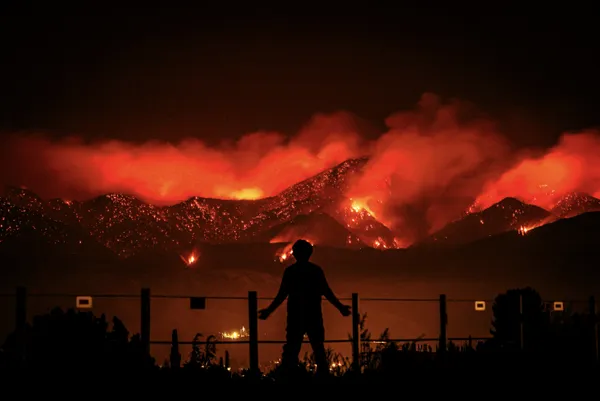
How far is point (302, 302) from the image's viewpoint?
47.4 ft

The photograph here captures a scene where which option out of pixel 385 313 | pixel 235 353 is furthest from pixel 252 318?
pixel 385 313

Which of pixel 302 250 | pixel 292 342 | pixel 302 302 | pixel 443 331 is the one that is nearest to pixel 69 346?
pixel 292 342

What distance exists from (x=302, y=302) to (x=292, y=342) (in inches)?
25.5

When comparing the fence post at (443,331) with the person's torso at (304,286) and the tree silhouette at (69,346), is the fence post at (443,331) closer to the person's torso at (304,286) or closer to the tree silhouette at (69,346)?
the person's torso at (304,286)

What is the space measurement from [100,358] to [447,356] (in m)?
6.69

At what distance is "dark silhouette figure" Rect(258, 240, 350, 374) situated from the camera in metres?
14.4

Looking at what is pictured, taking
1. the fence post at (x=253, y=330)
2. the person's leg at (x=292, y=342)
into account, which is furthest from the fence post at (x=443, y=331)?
the person's leg at (x=292, y=342)

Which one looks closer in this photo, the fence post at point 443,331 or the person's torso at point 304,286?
the person's torso at point 304,286

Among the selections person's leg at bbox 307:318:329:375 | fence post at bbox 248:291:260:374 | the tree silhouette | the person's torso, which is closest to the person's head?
the person's torso

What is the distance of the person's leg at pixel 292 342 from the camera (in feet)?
47.6

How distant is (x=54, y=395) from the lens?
11.6 metres

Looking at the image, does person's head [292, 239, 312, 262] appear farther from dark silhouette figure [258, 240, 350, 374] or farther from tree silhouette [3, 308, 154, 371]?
tree silhouette [3, 308, 154, 371]

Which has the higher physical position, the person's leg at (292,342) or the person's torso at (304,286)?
the person's torso at (304,286)

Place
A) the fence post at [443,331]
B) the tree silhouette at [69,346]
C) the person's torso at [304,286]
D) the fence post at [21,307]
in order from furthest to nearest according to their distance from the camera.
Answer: the fence post at [443,331] → the fence post at [21,307] → the person's torso at [304,286] → the tree silhouette at [69,346]
